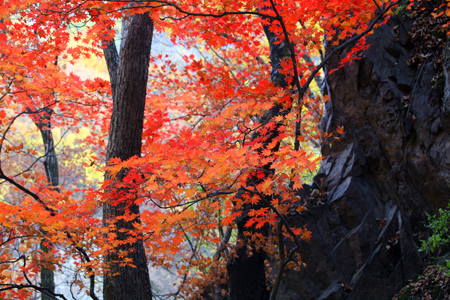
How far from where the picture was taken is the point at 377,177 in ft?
18.6

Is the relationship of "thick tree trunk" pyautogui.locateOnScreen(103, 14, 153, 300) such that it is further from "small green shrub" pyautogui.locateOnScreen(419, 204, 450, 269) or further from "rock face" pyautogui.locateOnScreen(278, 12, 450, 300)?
"small green shrub" pyautogui.locateOnScreen(419, 204, 450, 269)

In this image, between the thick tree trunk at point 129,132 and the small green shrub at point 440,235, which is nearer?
the thick tree trunk at point 129,132

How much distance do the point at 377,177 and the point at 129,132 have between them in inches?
186

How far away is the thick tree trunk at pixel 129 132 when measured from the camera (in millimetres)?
4012

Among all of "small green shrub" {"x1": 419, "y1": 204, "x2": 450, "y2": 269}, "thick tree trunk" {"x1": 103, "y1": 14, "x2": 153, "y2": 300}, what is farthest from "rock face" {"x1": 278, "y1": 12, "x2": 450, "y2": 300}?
"thick tree trunk" {"x1": 103, "y1": 14, "x2": 153, "y2": 300}

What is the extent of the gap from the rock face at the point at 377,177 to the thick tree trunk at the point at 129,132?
302cm

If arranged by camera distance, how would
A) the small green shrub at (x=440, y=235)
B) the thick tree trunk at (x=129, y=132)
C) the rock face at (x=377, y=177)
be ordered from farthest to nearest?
the rock face at (x=377, y=177) < the small green shrub at (x=440, y=235) < the thick tree trunk at (x=129, y=132)

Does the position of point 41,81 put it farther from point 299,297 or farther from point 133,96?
point 299,297

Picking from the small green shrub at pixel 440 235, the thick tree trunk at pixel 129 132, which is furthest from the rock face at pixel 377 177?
the thick tree trunk at pixel 129 132

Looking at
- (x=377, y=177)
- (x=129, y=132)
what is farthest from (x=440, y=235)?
(x=129, y=132)

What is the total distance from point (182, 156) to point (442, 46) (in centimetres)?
507

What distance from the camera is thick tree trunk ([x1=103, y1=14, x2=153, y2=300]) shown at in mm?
4012

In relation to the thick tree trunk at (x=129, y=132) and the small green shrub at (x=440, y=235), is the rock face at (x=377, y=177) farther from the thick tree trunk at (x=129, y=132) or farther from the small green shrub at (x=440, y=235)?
the thick tree trunk at (x=129, y=132)

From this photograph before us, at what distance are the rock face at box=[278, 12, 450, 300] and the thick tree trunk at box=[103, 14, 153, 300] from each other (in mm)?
3021
